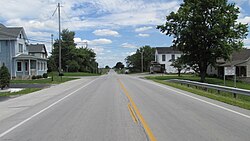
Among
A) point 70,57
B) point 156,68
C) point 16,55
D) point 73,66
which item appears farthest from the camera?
point 70,57

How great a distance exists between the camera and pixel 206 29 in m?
43.8

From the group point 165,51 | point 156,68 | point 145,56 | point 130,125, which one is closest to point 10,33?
point 130,125

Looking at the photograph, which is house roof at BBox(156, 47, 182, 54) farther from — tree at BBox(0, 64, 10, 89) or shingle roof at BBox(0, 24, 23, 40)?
tree at BBox(0, 64, 10, 89)

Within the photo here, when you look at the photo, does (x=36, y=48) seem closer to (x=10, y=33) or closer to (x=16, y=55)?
(x=16, y=55)

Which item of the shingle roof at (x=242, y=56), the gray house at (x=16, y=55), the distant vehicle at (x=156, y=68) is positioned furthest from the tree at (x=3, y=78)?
the distant vehicle at (x=156, y=68)

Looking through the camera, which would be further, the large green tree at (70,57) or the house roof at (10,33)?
the large green tree at (70,57)

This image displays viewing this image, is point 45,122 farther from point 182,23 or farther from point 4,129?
point 182,23

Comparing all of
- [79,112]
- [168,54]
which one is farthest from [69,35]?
[79,112]

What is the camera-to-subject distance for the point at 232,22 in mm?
42562

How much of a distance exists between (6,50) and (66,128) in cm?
4188

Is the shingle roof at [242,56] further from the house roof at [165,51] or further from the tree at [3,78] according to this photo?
the tree at [3,78]

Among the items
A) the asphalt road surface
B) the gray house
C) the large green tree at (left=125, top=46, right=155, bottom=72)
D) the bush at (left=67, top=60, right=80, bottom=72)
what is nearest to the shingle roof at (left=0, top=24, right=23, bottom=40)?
the gray house

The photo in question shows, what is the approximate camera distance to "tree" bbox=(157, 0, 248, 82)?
140ft

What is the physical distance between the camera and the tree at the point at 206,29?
4262 cm
